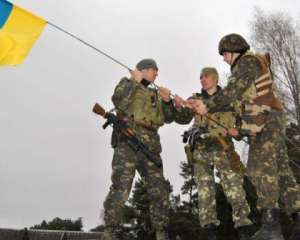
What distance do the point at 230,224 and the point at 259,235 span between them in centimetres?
1757

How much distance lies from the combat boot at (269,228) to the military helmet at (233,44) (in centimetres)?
203

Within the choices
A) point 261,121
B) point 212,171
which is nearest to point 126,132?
point 212,171

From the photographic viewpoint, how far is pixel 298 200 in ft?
→ 15.7

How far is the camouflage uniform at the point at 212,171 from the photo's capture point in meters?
5.23

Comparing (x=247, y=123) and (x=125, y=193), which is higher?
(x=247, y=123)

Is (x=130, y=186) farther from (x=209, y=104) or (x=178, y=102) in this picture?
(x=209, y=104)

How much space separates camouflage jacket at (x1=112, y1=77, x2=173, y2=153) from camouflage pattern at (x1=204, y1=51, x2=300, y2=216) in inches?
57.2

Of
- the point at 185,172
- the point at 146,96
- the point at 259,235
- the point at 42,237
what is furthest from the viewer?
the point at 185,172

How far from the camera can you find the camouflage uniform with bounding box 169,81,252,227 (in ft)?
17.1

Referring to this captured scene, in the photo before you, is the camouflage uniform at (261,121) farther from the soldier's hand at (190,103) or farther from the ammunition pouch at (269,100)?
the soldier's hand at (190,103)

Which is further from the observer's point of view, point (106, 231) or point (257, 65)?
point (106, 231)

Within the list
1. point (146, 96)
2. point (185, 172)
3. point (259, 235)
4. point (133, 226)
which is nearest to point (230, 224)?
point (133, 226)

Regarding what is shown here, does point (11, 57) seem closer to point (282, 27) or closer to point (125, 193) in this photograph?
point (125, 193)

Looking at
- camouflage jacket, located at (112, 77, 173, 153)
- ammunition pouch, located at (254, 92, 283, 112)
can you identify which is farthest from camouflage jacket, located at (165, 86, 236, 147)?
ammunition pouch, located at (254, 92, 283, 112)
